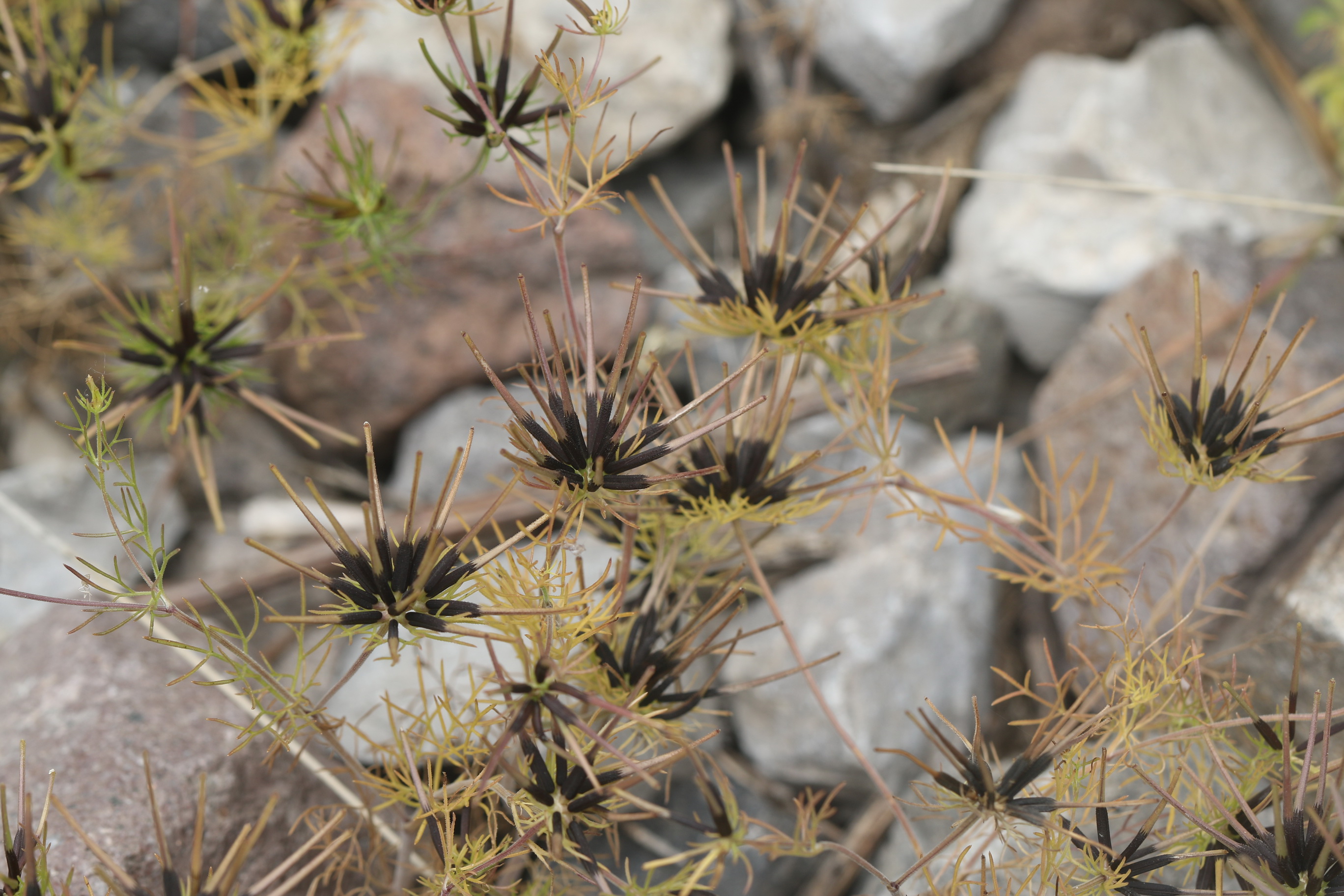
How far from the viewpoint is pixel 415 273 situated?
0.99 metres

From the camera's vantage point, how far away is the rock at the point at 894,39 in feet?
3.47

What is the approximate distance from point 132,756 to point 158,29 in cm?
91

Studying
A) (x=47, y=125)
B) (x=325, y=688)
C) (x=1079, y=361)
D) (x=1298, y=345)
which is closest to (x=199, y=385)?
(x=47, y=125)

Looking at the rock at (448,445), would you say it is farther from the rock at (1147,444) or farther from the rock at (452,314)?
the rock at (1147,444)

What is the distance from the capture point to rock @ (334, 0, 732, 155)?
1026 mm

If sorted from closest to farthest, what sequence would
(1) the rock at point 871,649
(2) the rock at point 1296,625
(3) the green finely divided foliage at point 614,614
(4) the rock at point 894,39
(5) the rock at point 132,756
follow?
(3) the green finely divided foliage at point 614,614, (5) the rock at point 132,756, (2) the rock at point 1296,625, (1) the rock at point 871,649, (4) the rock at point 894,39

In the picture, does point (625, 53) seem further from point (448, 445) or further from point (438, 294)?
point (448, 445)

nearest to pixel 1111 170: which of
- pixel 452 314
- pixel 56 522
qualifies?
pixel 452 314

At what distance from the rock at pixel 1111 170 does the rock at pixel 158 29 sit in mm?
952

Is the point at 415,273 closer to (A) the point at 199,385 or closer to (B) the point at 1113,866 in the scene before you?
(A) the point at 199,385

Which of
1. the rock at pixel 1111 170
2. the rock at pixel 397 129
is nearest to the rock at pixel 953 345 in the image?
the rock at pixel 1111 170

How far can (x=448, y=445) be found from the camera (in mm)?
990

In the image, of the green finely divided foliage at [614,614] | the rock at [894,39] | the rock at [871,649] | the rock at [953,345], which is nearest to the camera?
the green finely divided foliage at [614,614]

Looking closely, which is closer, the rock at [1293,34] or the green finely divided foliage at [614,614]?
the green finely divided foliage at [614,614]
